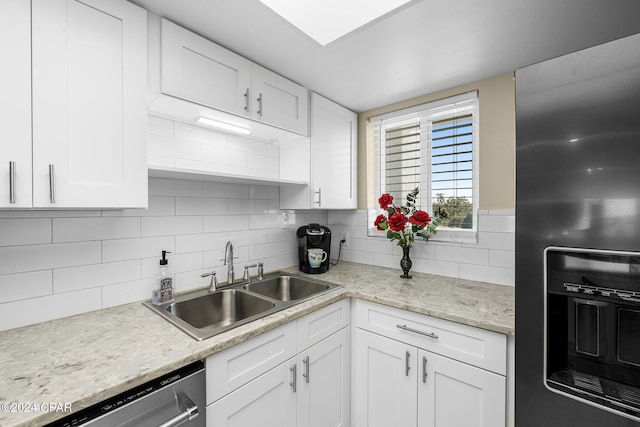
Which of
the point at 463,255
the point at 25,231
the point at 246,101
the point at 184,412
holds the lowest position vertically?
the point at 184,412

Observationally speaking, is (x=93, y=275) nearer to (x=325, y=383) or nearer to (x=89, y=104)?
(x=89, y=104)

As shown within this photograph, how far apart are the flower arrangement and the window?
0.15 m

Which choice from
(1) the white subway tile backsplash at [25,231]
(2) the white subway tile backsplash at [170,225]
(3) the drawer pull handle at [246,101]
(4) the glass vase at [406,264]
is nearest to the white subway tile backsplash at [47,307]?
(1) the white subway tile backsplash at [25,231]

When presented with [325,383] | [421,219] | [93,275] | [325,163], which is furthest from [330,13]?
[325,383]

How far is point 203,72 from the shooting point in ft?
4.19

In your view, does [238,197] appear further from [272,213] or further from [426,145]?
[426,145]

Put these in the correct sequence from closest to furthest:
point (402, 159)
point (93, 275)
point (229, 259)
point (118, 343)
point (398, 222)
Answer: point (118, 343) < point (93, 275) < point (229, 259) < point (398, 222) < point (402, 159)

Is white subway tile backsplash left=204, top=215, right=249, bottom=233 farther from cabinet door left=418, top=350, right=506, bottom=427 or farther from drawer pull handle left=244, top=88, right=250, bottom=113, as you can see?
cabinet door left=418, top=350, right=506, bottom=427

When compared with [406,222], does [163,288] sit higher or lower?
lower

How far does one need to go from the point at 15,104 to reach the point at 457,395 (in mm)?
1975

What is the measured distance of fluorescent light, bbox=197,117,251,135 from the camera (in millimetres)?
1488

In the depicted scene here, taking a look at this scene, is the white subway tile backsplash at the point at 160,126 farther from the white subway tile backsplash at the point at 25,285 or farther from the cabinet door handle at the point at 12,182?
the white subway tile backsplash at the point at 25,285

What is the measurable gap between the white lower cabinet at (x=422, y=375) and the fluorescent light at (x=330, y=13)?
1370 mm

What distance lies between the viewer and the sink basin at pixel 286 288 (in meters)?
1.75
